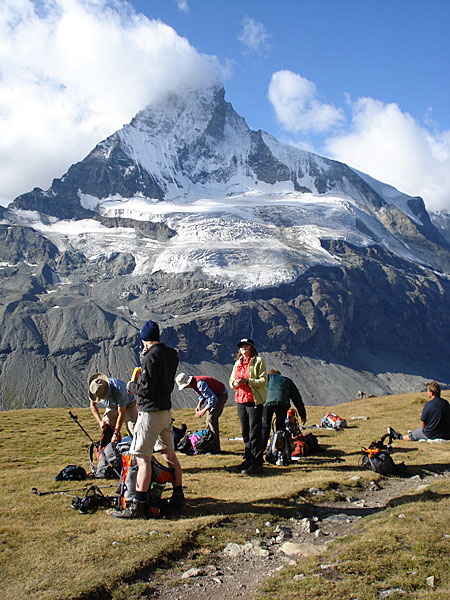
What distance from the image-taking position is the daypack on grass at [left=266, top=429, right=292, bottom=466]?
15.6m

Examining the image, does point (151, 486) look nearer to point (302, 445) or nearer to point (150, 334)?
point (150, 334)

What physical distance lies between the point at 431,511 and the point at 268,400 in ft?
21.4

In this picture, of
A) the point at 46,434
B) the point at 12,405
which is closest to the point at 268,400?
the point at 46,434

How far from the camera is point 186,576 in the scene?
7438 millimetres

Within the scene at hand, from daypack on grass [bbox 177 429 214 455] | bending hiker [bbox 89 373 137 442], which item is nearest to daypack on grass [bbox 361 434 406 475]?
daypack on grass [bbox 177 429 214 455]

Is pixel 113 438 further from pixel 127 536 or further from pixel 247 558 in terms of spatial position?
pixel 247 558

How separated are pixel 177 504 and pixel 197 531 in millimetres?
1465

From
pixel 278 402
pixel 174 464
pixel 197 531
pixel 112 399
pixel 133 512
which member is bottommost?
pixel 197 531

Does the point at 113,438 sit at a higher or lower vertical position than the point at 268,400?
lower

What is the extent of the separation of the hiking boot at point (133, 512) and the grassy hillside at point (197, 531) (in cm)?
26

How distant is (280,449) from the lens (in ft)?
51.5

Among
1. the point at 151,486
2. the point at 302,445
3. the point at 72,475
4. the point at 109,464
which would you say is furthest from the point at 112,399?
the point at 302,445


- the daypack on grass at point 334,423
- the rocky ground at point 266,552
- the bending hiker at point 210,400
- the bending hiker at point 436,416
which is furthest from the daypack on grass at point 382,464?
the daypack on grass at point 334,423

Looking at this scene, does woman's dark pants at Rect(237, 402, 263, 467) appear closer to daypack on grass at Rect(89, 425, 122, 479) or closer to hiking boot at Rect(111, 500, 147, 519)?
daypack on grass at Rect(89, 425, 122, 479)
